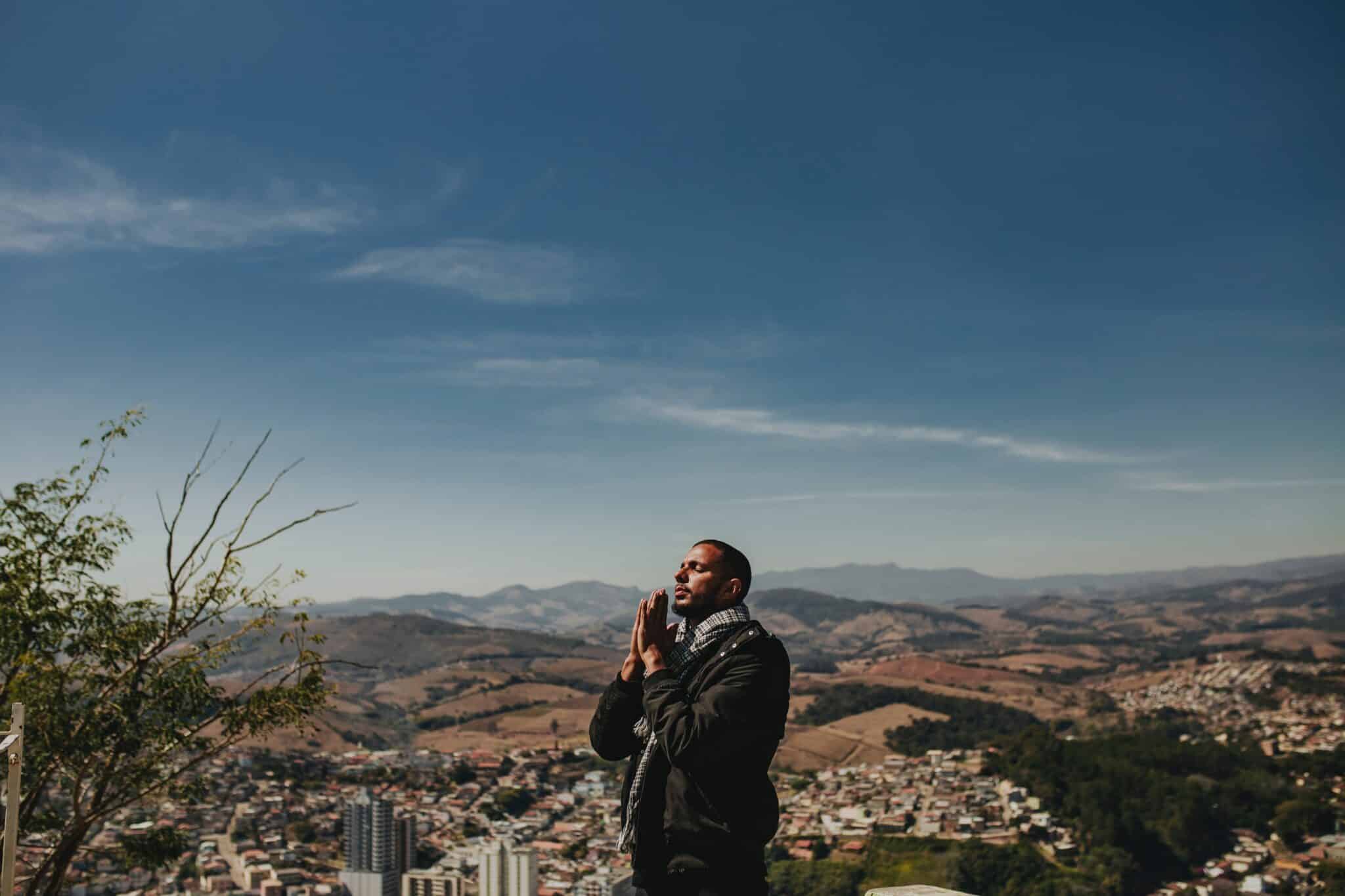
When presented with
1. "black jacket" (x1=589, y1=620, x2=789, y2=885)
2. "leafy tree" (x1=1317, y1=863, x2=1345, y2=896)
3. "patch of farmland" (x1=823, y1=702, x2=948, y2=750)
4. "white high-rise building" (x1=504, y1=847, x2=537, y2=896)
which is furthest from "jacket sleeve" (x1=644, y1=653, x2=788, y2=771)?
"patch of farmland" (x1=823, y1=702, x2=948, y2=750)

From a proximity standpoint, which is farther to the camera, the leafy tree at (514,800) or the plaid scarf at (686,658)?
the leafy tree at (514,800)

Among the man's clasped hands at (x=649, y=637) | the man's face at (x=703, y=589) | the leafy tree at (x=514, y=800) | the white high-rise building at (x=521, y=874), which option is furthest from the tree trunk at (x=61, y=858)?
the leafy tree at (x=514, y=800)

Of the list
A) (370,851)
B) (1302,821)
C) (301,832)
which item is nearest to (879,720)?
(1302,821)

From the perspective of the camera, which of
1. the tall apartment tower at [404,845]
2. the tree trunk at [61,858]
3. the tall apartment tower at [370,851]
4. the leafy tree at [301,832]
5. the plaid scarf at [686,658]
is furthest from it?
the leafy tree at [301,832]

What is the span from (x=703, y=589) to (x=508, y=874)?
2708 cm

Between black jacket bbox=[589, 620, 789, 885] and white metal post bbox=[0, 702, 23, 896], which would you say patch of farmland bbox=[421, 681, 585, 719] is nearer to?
white metal post bbox=[0, 702, 23, 896]

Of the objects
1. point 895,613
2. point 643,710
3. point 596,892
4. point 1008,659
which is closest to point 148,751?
point 643,710

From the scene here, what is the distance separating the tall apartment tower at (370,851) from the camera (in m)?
27.2

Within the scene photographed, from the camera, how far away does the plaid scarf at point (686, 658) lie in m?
2.28

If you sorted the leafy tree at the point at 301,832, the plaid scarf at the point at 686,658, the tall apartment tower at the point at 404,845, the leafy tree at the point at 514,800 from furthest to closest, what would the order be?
1. the leafy tree at the point at 514,800
2. the leafy tree at the point at 301,832
3. the tall apartment tower at the point at 404,845
4. the plaid scarf at the point at 686,658

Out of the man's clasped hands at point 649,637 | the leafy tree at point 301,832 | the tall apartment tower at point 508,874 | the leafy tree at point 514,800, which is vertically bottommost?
the leafy tree at point 514,800

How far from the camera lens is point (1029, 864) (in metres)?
30.4

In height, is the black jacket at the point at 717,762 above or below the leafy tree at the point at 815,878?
above

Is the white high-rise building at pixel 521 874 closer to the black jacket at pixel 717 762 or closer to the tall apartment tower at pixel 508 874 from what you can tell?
the tall apartment tower at pixel 508 874
